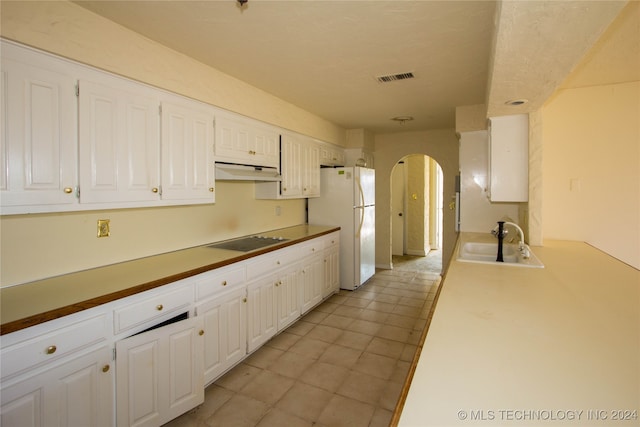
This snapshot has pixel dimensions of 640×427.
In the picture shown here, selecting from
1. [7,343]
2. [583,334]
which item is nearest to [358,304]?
[583,334]

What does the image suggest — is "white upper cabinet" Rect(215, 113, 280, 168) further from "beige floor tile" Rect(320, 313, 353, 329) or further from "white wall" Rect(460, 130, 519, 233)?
"white wall" Rect(460, 130, 519, 233)

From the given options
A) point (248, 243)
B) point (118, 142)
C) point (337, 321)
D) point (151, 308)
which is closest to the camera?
point (151, 308)

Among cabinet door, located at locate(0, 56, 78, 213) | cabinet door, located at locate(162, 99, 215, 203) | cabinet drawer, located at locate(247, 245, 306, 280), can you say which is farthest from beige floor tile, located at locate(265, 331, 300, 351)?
cabinet door, located at locate(0, 56, 78, 213)

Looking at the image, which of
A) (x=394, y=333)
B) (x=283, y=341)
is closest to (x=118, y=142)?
(x=283, y=341)

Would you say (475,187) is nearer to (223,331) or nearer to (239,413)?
(223,331)

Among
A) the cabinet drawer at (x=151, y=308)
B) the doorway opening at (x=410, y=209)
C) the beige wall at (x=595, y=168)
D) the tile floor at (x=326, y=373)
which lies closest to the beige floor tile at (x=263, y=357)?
the tile floor at (x=326, y=373)

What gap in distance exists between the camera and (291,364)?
2697 millimetres

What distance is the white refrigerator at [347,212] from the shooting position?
179 inches

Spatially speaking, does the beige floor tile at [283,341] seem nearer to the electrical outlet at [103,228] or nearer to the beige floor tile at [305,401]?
the beige floor tile at [305,401]

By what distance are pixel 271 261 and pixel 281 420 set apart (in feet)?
4.12

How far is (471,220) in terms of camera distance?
3.89 m

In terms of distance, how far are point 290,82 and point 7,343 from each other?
2.69 metres

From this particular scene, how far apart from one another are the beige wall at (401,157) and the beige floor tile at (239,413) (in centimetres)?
377

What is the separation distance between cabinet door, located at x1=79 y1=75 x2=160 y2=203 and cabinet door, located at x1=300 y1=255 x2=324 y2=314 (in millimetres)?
1822
